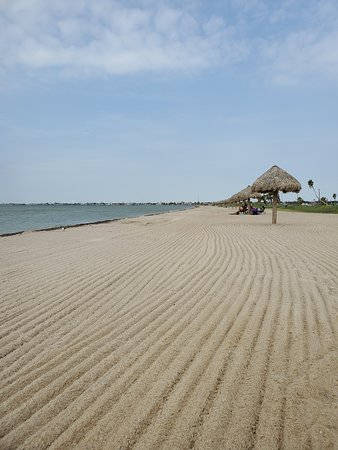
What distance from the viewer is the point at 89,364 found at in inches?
109

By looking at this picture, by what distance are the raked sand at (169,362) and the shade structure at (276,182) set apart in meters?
12.9

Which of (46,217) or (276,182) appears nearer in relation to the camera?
(276,182)

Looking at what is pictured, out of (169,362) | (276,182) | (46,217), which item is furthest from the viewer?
(46,217)

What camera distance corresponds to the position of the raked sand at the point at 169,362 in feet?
6.56

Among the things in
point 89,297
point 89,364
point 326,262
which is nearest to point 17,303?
point 89,297

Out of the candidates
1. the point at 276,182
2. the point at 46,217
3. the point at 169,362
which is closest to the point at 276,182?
the point at 276,182

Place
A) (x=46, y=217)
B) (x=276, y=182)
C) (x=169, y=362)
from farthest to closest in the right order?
(x=46, y=217)
(x=276, y=182)
(x=169, y=362)

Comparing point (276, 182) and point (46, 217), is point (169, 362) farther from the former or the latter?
point (46, 217)

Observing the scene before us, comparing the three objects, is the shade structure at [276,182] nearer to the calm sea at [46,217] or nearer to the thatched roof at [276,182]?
the thatched roof at [276,182]

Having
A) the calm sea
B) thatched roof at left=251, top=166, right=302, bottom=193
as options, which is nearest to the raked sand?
thatched roof at left=251, top=166, right=302, bottom=193

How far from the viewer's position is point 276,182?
17828mm

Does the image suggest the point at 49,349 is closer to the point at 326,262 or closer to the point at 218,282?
the point at 218,282

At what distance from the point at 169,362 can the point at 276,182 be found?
1682 cm

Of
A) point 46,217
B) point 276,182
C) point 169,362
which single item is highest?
point 276,182
